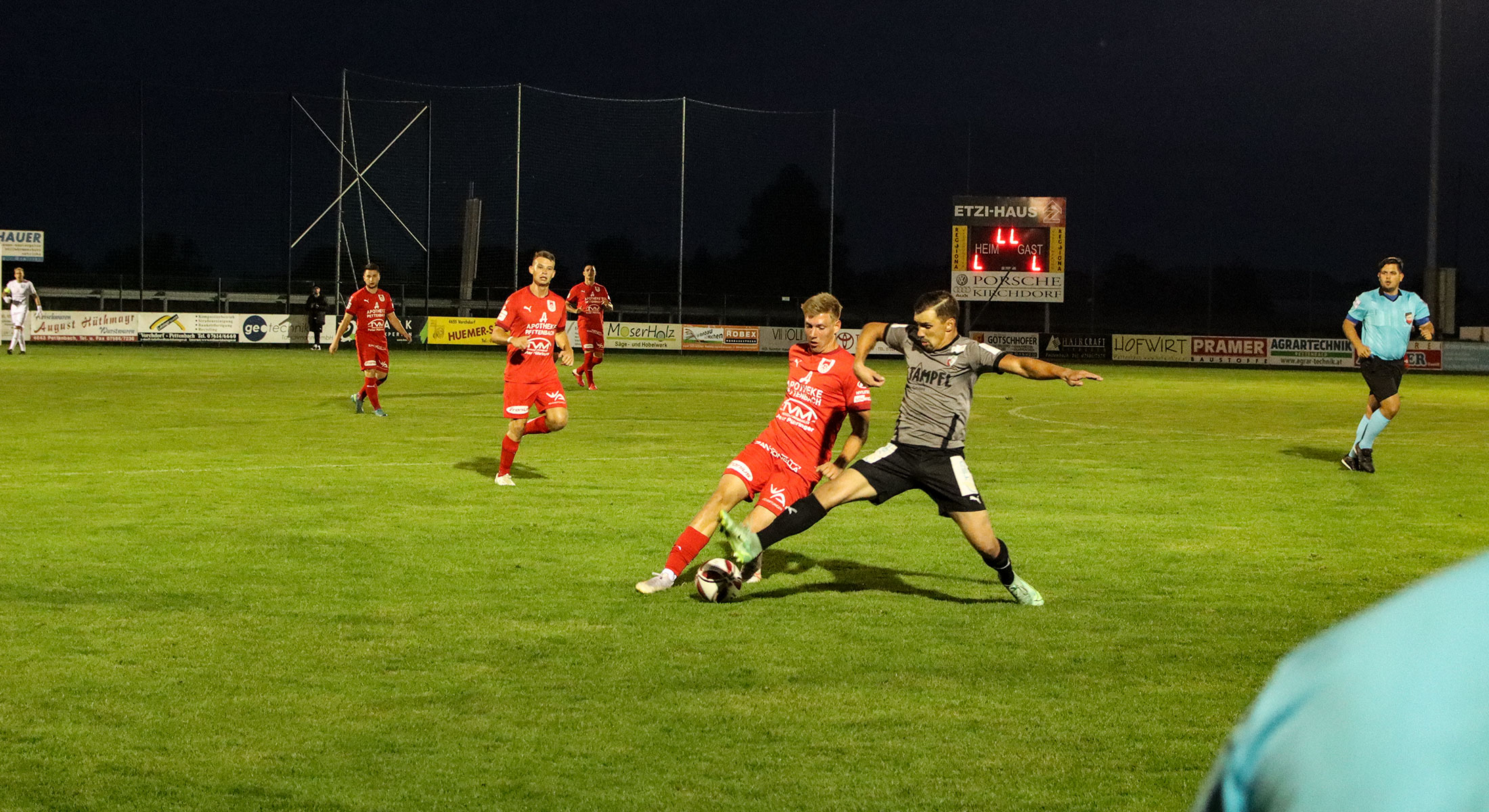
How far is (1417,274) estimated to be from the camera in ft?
179

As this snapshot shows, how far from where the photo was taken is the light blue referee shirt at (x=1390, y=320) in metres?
15.6

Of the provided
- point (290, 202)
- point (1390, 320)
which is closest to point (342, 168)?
point (290, 202)

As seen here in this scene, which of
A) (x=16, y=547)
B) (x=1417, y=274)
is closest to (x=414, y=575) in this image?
(x=16, y=547)

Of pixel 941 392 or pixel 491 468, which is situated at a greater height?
pixel 941 392

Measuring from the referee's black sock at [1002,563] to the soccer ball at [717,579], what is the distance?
133 centimetres

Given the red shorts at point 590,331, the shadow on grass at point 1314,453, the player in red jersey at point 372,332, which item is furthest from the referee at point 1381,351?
the red shorts at point 590,331

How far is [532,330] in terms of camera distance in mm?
13922

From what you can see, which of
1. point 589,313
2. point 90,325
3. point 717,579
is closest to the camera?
point 717,579

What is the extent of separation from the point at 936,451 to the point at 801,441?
942mm

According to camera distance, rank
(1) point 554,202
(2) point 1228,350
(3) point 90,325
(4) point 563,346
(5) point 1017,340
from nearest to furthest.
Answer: (4) point 563,346 → (3) point 90,325 → (2) point 1228,350 → (5) point 1017,340 → (1) point 554,202

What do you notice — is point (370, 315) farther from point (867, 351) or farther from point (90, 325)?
point (90, 325)

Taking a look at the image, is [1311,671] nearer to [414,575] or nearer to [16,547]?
[414,575]

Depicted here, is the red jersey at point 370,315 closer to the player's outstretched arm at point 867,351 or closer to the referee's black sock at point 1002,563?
the player's outstretched arm at point 867,351

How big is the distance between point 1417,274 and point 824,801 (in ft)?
183
